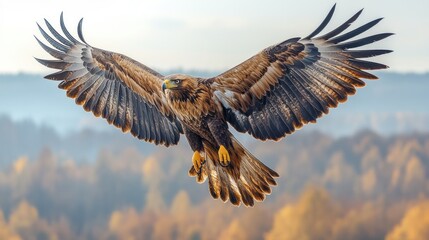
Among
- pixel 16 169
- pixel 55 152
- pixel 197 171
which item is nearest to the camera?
pixel 197 171

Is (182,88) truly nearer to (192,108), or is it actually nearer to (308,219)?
(192,108)

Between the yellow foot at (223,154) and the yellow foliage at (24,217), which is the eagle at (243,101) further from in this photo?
the yellow foliage at (24,217)

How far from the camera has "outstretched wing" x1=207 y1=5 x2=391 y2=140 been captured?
5457mm

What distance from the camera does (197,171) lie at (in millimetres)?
5402

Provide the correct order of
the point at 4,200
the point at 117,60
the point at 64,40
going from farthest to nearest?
the point at 4,200 → the point at 64,40 → the point at 117,60

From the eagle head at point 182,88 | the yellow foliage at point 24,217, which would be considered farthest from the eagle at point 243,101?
the yellow foliage at point 24,217

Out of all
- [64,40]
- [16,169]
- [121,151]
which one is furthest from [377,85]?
[64,40]

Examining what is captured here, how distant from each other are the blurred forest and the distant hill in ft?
7.71

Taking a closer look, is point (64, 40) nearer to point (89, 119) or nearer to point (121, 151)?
point (121, 151)

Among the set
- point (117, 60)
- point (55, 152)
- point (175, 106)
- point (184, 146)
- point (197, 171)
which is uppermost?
point (55, 152)

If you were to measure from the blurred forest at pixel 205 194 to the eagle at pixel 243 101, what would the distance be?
956 inches

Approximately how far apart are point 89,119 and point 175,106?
40.9 m

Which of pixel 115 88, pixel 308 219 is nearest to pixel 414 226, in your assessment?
pixel 308 219

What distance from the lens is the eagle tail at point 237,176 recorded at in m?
5.51
